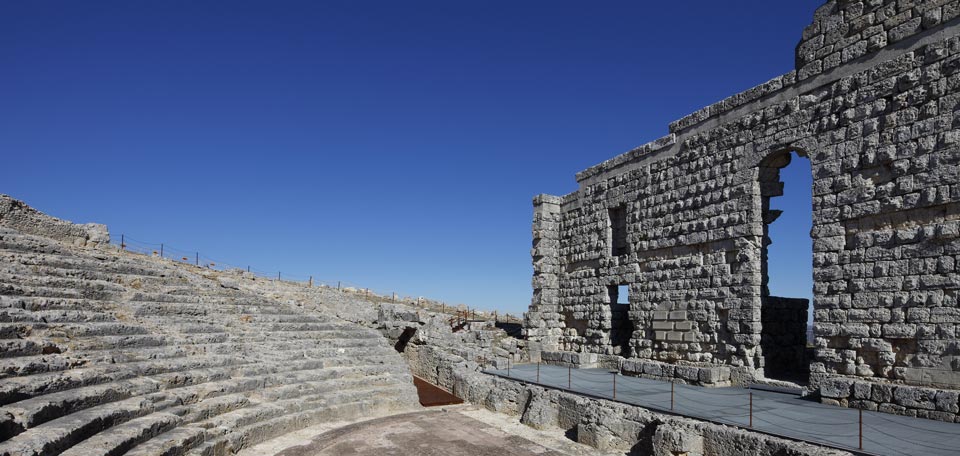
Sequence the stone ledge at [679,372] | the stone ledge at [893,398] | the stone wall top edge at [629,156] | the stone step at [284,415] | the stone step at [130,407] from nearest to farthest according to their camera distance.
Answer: the stone step at [130,407], the stone ledge at [893,398], the stone step at [284,415], the stone ledge at [679,372], the stone wall top edge at [629,156]

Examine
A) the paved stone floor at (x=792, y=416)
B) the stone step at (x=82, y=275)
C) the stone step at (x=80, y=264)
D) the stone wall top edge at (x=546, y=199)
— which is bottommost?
the paved stone floor at (x=792, y=416)

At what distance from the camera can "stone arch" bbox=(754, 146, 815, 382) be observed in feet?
39.5

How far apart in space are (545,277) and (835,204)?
30.2 ft

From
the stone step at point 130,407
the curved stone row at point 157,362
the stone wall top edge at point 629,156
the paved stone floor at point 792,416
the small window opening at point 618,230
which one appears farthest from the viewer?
the small window opening at point 618,230

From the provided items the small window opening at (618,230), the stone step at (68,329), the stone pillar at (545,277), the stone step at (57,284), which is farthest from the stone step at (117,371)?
the small window opening at (618,230)

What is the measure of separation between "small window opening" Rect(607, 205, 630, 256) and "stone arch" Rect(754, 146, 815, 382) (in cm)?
428

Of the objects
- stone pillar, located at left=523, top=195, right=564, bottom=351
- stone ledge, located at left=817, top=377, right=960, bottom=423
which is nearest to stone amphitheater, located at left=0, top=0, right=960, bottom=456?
stone ledge, located at left=817, top=377, right=960, bottom=423

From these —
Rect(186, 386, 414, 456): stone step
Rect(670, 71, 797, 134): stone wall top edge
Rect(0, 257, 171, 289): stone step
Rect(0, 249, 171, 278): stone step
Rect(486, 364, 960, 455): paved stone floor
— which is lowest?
Rect(186, 386, 414, 456): stone step

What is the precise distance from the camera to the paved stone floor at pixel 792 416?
7195 millimetres

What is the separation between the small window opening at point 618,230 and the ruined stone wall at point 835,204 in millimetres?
1046

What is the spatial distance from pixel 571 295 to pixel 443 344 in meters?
4.27

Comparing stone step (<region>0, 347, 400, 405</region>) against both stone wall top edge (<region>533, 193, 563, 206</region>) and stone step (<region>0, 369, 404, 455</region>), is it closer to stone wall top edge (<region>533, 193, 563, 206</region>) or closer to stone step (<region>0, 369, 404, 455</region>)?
stone step (<region>0, 369, 404, 455</region>)

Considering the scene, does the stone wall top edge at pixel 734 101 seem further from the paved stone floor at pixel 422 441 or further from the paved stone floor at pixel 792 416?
the paved stone floor at pixel 422 441

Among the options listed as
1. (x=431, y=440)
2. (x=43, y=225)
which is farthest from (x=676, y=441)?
(x=43, y=225)
